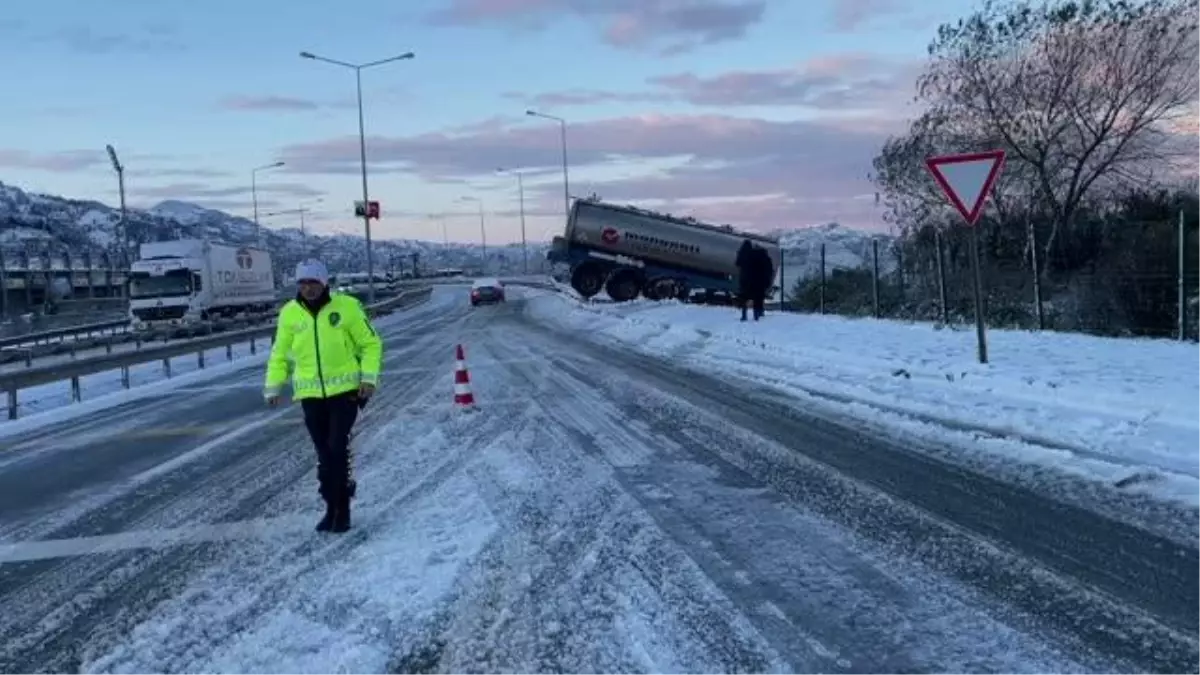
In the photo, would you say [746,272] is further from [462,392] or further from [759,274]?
[462,392]

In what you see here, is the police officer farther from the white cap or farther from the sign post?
the sign post

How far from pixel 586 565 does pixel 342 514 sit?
199cm

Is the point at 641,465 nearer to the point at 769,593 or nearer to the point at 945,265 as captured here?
the point at 769,593

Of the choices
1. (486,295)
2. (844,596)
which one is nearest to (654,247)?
(486,295)

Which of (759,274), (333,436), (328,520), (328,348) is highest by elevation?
(759,274)

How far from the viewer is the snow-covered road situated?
458 centimetres

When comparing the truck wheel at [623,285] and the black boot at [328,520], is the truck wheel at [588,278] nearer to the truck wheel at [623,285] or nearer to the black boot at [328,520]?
the truck wheel at [623,285]

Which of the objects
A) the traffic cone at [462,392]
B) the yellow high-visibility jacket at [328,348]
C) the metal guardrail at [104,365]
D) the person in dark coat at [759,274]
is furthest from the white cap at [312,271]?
the person in dark coat at [759,274]

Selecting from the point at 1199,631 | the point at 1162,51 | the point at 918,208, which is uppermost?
the point at 1162,51

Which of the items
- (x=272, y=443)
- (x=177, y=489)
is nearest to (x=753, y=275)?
(x=272, y=443)

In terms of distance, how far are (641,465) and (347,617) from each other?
163 inches

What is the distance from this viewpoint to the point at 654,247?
38625 mm

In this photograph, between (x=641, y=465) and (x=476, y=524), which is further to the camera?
(x=641, y=465)

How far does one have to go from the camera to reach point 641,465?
351 inches
